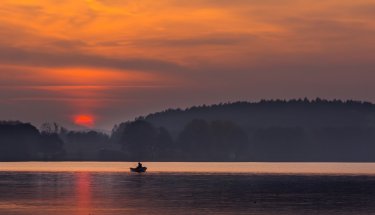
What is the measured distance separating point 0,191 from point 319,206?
41613 mm

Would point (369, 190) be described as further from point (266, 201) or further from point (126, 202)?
point (126, 202)

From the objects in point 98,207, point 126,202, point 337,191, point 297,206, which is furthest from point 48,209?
point 337,191

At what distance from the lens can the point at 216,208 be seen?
3258 inches

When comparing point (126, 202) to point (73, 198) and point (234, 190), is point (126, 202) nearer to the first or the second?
point (73, 198)

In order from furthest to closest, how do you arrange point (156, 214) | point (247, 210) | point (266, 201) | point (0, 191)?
1. point (0, 191)
2. point (266, 201)
3. point (247, 210)
4. point (156, 214)

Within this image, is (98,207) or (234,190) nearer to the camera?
(98,207)

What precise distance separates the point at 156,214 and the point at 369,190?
46770mm

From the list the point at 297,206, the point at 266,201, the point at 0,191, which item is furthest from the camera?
the point at 0,191

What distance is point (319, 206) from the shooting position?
8700 centimetres

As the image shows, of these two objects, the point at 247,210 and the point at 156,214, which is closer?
the point at 156,214

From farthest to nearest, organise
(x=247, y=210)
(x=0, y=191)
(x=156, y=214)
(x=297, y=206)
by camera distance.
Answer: (x=0, y=191) → (x=297, y=206) → (x=247, y=210) → (x=156, y=214)

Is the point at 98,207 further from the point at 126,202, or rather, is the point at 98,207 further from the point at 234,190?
the point at 234,190

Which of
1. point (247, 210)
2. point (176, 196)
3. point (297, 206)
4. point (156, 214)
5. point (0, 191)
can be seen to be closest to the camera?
point (156, 214)

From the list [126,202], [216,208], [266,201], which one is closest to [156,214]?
[216,208]
